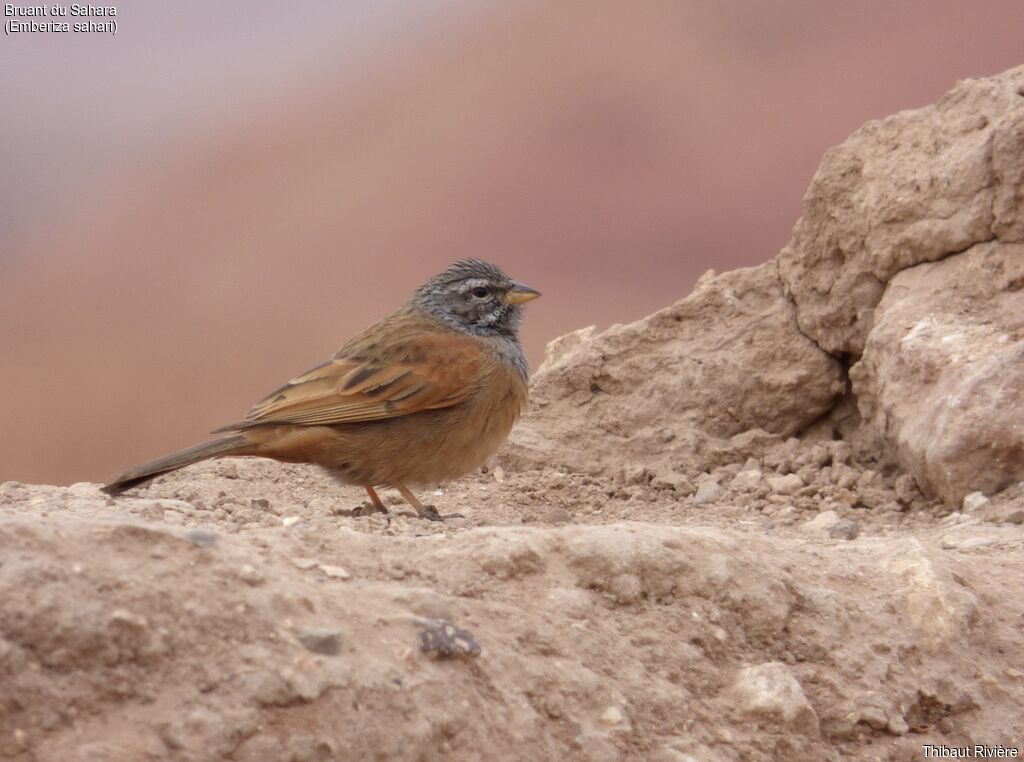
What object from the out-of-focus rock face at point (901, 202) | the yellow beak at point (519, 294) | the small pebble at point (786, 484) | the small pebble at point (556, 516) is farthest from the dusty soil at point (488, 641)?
the out-of-focus rock face at point (901, 202)

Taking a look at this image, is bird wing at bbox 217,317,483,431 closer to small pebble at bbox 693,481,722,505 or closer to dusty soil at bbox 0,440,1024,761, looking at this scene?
dusty soil at bbox 0,440,1024,761

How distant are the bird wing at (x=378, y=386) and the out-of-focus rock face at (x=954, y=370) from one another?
93.6 inches

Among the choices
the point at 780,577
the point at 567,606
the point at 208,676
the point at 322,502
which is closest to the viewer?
the point at 208,676

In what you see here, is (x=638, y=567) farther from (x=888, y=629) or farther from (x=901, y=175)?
(x=901, y=175)

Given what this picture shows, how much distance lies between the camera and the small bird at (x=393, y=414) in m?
6.28

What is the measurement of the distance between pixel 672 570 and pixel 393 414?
255 cm

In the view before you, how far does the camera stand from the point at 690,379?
26.5 ft

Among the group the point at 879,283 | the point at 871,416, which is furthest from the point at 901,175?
the point at 871,416

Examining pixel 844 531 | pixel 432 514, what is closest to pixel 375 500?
pixel 432 514

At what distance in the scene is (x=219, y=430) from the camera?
618 cm

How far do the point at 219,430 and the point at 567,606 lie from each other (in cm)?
286

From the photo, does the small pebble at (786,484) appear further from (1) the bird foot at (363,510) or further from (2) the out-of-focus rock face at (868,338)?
(1) the bird foot at (363,510)

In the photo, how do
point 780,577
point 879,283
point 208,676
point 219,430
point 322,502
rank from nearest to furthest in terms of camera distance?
point 208,676 < point 780,577 < point 219,430 < point 322,502 < point 879,283

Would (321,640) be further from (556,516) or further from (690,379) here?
(690,379)
